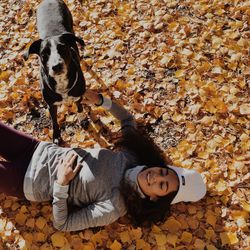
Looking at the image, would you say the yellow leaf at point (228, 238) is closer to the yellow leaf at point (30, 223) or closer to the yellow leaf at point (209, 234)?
the yellow leaf at point (209, 234)

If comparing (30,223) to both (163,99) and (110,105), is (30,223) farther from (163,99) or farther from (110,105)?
(163,99)

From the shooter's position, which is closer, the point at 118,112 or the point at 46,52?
the point at 46,52

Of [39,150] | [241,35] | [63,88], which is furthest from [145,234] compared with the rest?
[241,35]

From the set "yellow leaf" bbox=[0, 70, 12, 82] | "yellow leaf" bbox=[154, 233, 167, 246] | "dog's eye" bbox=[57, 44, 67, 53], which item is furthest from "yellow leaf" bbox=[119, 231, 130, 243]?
"yellow leaf" bbox=[0, 70, 12, 82]

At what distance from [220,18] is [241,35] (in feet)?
1.22

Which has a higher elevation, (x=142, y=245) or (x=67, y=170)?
(x=67, y=170)

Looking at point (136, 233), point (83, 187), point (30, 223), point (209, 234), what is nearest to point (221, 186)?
point (209, 234)

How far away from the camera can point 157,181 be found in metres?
2.69

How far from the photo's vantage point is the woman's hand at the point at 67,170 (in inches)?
112

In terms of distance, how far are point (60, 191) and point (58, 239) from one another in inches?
26.6

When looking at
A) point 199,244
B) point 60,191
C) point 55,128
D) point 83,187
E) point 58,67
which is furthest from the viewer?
point 55,128

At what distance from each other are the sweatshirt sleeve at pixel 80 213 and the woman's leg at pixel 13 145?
499 mm

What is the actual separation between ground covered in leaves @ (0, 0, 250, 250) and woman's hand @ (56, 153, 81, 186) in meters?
0.72

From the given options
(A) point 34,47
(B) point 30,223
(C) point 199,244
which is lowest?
(C) point 199,244
